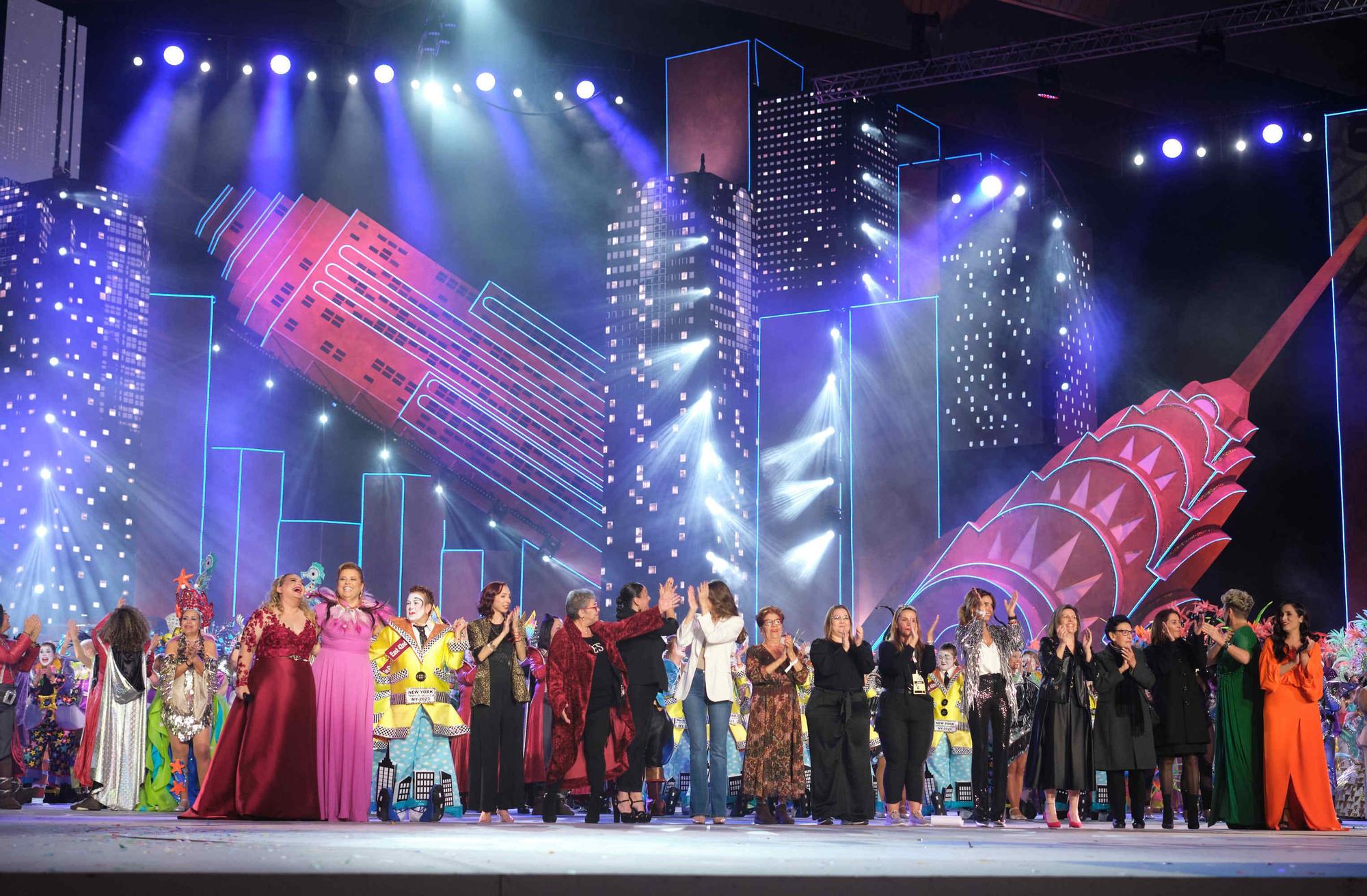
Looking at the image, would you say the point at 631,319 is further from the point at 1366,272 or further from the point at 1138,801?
the point at 1138,801

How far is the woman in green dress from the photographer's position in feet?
27.2

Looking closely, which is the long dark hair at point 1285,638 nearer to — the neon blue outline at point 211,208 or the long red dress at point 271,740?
the long red dress at point 271,740

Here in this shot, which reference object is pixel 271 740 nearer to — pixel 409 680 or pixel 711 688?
pixel 409 680

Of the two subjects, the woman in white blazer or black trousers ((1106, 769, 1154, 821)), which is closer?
the woman in white blazer

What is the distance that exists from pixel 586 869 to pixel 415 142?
636 inches

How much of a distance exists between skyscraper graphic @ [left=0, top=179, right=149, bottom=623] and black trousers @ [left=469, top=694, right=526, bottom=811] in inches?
468

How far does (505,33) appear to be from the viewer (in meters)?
18.5

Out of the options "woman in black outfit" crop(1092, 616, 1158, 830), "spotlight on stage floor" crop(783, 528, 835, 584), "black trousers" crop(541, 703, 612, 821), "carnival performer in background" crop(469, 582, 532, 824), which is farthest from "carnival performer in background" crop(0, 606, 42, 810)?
"spotlight on stage floor" crop(783, 528, 835, 584)

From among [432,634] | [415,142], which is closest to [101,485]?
[415,142]

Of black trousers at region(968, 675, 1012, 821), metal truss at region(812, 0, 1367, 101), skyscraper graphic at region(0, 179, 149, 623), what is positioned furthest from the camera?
→ skyscraper graphic at region(0, 179, 149, 623)

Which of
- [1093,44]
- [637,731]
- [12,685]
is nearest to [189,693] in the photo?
[12,685]

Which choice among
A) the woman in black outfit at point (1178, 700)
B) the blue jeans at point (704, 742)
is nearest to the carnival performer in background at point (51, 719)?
the blue jeans at point (704, 742)

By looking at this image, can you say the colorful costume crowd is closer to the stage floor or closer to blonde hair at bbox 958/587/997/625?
blonde hair at bbox 958/587/997/625

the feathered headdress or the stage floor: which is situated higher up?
the feathered headdress
